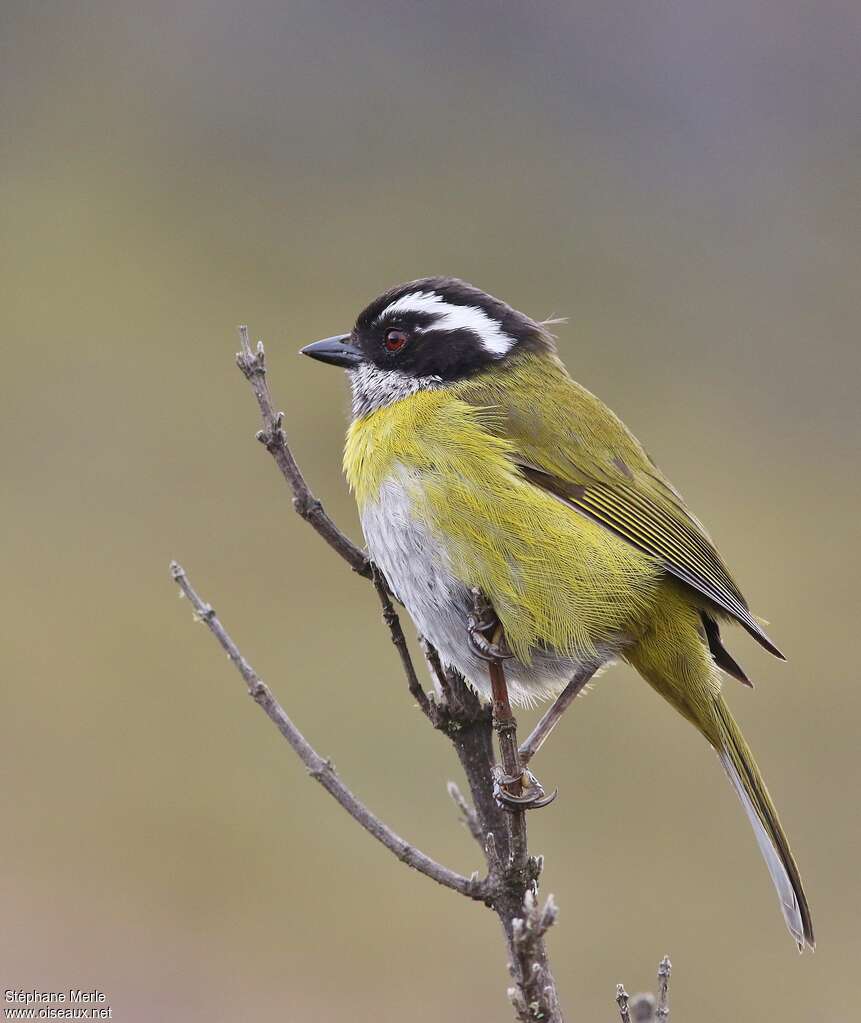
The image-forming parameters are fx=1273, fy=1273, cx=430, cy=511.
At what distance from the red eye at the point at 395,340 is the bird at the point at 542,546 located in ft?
0.32

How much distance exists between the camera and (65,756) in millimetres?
8555

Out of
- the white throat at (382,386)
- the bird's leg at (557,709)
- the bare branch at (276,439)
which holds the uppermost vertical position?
the white throat at (382,386)

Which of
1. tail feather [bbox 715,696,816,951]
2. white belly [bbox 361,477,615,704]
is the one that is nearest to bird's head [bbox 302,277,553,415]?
white belly [bbox 361,477,615,704]

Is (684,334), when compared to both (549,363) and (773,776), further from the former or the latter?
(549,363)

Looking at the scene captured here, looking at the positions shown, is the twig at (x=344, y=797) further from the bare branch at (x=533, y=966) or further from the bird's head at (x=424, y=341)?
the bird's head at (x=424, y=341)

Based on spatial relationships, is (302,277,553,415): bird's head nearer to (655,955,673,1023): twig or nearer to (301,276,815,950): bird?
(301,276,815,950): bird

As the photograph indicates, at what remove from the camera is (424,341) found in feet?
15.1

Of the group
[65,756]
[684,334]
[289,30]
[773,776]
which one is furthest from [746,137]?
[65,756]

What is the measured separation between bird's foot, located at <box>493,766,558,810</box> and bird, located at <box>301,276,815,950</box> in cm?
38

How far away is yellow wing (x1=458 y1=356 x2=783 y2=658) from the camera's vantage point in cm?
414

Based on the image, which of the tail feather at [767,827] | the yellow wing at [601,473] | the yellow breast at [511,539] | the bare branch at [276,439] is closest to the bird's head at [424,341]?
the yellow wing at [601,473]

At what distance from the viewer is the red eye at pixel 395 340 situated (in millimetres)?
4637

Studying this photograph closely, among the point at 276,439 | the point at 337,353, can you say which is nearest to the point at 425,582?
the point at 276,439

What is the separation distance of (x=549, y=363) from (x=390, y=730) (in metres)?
Result: 5.00
